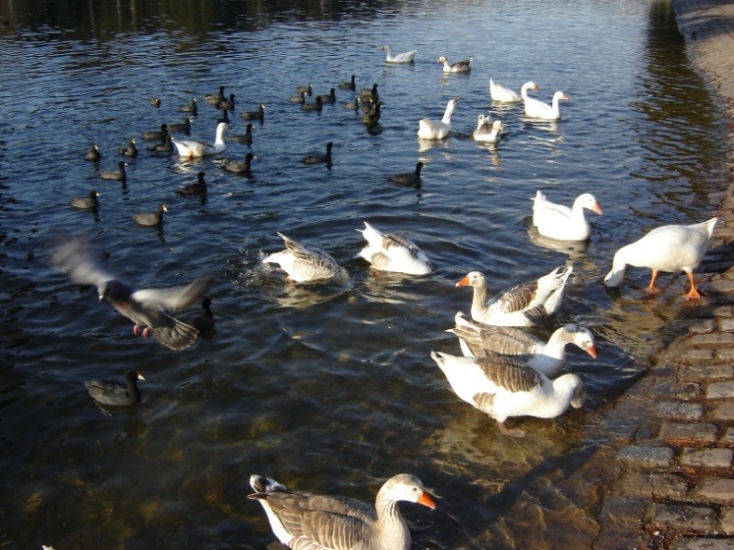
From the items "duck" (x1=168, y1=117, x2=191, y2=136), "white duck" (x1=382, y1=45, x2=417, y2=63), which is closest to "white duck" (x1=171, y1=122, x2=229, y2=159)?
"duck" (x1=168, y1=117, x2=191, y2=136)

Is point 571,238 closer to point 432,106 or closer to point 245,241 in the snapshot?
point 245,241

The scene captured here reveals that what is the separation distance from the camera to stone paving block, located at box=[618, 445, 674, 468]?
8180mm

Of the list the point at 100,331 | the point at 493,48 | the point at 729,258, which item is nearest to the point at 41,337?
the point at 100,331

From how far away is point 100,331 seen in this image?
11883 millimetres

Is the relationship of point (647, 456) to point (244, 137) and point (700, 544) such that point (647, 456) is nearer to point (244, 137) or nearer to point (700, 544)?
point (700, 544)

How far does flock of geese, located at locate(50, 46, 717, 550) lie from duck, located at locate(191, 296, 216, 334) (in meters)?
0.02

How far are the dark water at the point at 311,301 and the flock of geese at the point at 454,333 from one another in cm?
38

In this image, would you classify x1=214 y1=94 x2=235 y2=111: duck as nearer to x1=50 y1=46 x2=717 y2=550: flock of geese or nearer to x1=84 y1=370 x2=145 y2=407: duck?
x1=50 y1=46 x2=717 y2=550: flock of geese

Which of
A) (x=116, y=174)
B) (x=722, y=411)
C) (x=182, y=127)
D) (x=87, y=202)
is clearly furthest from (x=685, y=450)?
(x=182, y=127)

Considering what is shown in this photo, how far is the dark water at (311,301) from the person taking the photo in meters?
8.27

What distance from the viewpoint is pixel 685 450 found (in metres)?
8.27

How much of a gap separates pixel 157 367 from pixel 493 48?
32.7m

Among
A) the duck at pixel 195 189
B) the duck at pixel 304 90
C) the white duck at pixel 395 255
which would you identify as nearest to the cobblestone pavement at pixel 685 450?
the white duck at pixel 395 255

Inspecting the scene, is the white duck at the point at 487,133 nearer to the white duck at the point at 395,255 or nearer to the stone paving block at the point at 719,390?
the white duck at the point at 395,255
